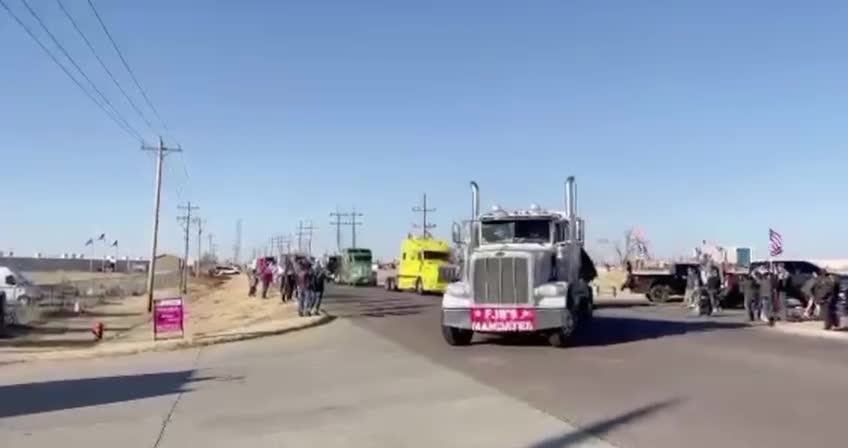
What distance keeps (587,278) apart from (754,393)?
12.7 metres

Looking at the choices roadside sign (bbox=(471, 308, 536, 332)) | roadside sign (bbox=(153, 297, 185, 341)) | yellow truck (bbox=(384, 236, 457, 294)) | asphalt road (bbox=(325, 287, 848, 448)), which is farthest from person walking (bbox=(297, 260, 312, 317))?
yellow truck (bbox=(384, 236, 457, 294))

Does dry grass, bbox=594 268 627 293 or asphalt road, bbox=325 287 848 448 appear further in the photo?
dry grass, bbox=594 268 627 293

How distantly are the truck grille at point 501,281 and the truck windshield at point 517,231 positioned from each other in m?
1.65

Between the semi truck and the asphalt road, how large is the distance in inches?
21.9

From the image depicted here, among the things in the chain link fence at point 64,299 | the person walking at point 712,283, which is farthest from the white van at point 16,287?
the person walking at point 712,283

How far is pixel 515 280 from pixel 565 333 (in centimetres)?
157

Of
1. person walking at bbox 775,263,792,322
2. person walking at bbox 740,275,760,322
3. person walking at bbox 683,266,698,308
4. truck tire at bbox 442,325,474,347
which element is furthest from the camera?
person walking at bbox 683,266,698,308

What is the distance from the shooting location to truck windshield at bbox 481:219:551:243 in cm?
2173

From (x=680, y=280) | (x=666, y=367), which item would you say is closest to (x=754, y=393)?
(x=666, y=367)

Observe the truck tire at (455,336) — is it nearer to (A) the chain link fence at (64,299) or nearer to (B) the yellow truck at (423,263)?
(A) the chain link fence at (64,299)

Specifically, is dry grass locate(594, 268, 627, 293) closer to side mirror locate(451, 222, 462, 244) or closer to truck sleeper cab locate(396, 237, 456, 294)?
truck sleeper cab locate(396, 237, 456, 294)

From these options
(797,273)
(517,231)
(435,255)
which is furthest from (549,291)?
(435,255)

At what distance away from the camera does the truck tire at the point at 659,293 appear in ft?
141

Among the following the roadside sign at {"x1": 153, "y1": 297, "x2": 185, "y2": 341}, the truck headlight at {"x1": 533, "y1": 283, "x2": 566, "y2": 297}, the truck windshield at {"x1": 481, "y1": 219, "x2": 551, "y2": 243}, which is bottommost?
the roadside sign at {"x1": 153, "y1": 297, "x2": 185, "y2": 341}
